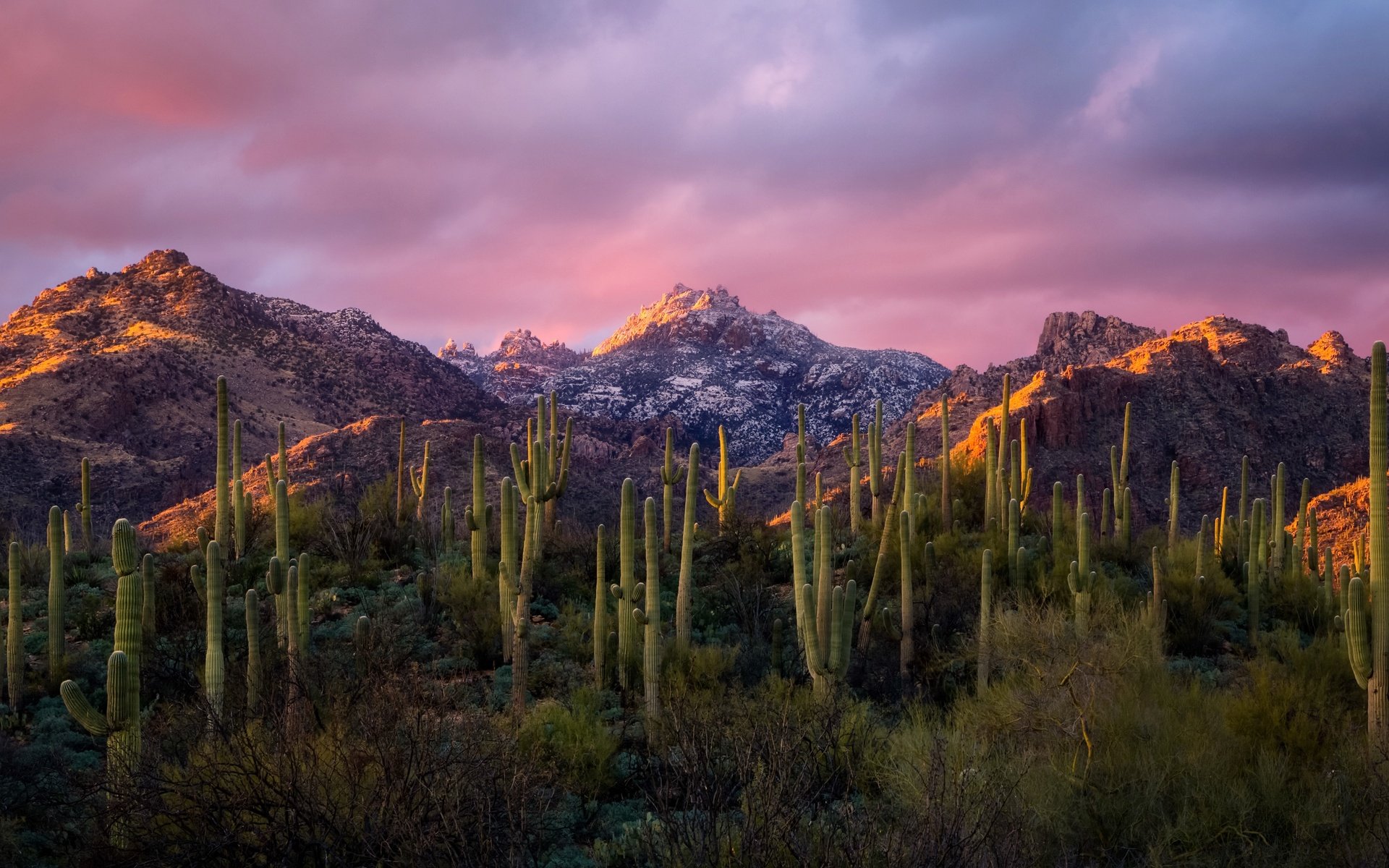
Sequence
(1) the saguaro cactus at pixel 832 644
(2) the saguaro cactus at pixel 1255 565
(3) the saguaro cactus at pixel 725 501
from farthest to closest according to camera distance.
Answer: (3) the saguaro cactus at pixel 725 501 < (2) the saguaro cactus at pixel 1255 565 < (1) the saguaro cactus at pixel 832 644

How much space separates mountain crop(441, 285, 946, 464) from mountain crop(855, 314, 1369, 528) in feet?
110

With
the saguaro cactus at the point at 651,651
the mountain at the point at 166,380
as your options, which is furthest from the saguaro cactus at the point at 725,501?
the mountain at the point at 166,380

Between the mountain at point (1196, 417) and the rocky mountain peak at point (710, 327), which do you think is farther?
the rocky mountain peak at point (710, 327)

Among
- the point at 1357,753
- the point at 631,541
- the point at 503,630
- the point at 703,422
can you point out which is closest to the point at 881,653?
the point at 631,541

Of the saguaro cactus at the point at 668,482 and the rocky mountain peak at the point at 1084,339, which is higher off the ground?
the rocky mountain peak at the point at 1084,339

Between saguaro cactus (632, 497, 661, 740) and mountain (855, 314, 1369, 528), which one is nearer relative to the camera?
saguaro cactus (632, 497, 661, 740)

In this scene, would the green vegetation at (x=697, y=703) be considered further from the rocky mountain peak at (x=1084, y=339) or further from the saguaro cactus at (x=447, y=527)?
the rocky mountain peak at (x=1084, y=339)

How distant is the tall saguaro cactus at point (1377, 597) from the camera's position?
9867mm

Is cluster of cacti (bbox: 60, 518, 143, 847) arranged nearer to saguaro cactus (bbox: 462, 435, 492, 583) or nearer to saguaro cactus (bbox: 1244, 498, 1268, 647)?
saguaro cactus (bbox: 462, 435, 492, 583)

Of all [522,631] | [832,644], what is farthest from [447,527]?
[832,644]

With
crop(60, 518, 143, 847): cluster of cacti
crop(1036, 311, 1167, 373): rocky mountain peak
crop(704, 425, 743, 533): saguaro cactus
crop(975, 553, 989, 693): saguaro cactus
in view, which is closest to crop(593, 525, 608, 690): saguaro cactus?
crop(975, 553, 989, 693): saguaro cactus

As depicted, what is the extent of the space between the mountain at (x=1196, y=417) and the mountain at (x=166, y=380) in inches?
1254

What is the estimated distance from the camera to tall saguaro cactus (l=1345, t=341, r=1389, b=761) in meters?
9.87

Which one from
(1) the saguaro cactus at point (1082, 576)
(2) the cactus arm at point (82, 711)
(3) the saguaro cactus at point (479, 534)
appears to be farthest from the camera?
(3) the saguaro cactus at point (479, 534)
